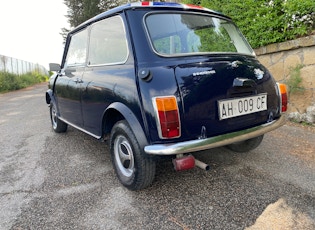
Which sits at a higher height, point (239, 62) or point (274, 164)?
point (239, 62)

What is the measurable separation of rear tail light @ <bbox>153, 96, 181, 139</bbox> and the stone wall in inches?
140

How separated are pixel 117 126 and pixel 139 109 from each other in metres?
0.44

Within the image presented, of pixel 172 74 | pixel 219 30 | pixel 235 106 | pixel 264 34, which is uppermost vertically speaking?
pixel 264 34

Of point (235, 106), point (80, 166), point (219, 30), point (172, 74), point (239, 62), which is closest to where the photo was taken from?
point (172, 74)

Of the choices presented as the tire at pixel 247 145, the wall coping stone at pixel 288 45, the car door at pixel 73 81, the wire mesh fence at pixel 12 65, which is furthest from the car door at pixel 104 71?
the wire mesh fence at pixel 12 65

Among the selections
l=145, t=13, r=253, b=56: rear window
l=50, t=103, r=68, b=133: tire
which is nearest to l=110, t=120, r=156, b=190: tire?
l=145, t=13, r=253, b=56: rear window

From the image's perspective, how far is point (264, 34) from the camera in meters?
5.07

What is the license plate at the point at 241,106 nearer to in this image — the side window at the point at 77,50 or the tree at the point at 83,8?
the side window at the point at 77,50

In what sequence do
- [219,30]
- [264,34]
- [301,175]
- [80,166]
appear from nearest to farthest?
[301,175]
[219,30]
[80,166]
[264,34]

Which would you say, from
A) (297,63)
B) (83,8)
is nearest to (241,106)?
(297,63)

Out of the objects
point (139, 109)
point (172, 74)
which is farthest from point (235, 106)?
point (139, 109)

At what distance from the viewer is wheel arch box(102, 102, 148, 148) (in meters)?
2.23

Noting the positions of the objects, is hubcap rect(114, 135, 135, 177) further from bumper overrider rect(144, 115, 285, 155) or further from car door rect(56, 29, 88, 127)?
car door rect(56, 29, 88, 127)

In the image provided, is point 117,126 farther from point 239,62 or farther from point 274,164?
point 274,164
